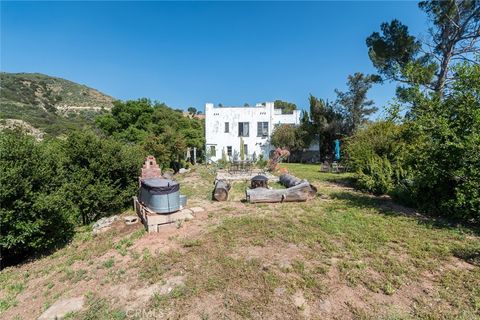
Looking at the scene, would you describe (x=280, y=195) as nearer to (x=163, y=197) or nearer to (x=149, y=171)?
(x=163, y=197)

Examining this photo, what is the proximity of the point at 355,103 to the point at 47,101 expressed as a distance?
4269 centimetres

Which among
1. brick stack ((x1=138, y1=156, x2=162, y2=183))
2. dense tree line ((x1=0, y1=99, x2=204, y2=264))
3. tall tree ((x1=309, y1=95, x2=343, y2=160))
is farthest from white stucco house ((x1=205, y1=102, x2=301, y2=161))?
brick stack ((x1=138, y1=156, x2=162, y2=183))

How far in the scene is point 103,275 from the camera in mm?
3791

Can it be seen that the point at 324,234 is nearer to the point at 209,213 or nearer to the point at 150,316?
the point at 209,213

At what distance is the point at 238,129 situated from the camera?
23.8 meters

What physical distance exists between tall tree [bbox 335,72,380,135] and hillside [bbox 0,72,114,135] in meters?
27.8

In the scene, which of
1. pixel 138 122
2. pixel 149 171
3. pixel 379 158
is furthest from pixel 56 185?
pixel 138 122

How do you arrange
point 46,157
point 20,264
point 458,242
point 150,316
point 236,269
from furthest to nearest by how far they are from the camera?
1. point 46,157
2. point 20,264
3. point 458,242
4. point 236,269
5. point 150,316

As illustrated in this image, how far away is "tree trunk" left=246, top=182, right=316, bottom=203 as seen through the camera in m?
7.13

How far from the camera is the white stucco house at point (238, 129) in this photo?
23734mm

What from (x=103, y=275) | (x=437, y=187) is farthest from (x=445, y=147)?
(x=103, y=275)

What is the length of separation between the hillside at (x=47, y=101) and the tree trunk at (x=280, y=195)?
2272 cm

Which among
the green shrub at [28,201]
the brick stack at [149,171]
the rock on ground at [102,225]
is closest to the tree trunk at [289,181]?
the brick stack at [149,171]

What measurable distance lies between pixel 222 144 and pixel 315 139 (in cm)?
962
